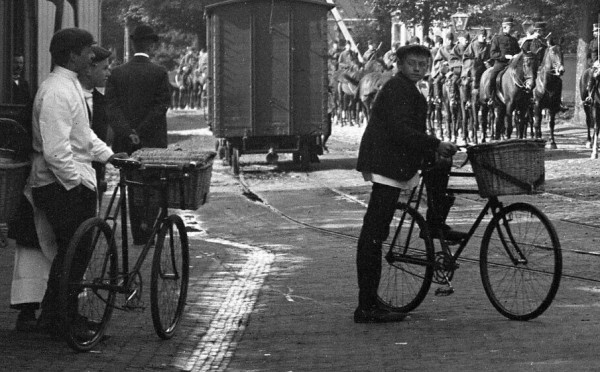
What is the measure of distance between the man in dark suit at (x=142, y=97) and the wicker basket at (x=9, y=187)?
489 cm

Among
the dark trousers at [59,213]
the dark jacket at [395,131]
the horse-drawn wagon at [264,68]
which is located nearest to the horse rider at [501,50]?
the horse-drawn wagon at [264,68]

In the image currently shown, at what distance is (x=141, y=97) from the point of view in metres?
13.5

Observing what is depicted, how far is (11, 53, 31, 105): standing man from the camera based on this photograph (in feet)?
53.0

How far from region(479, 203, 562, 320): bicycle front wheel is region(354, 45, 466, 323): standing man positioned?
368 mm

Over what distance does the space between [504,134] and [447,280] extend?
84.6 feet

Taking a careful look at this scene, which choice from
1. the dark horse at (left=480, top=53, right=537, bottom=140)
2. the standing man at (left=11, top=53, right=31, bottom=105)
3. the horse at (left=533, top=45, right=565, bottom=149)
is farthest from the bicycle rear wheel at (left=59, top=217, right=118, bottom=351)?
the dark horse at (left=480, top=53, right=537, bottom=140)

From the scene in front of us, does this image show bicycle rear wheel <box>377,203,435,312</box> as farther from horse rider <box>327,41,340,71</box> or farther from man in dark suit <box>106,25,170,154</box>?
horse rider <box>327,41,340,71</box>

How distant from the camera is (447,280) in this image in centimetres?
965

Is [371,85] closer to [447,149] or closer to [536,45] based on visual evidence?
[536,45]

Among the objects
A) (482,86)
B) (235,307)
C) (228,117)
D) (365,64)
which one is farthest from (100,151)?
(365,64)

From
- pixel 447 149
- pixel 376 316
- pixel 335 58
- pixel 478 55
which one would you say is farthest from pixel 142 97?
pixel 335 58

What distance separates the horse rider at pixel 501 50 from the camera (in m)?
33.2

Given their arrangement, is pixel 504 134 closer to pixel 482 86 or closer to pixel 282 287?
pixel 482 86

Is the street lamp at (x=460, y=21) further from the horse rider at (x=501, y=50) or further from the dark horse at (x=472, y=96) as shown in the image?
the horse rider at (x=501, y=50)
